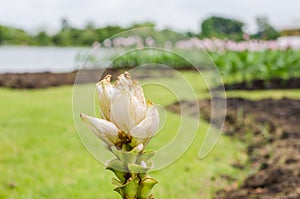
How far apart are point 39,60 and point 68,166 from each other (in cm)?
1343

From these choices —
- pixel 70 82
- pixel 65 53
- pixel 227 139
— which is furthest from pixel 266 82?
pixel 65 53

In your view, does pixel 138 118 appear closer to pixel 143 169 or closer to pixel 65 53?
pixel 143 169

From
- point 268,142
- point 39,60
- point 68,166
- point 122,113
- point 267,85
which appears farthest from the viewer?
point 39,60

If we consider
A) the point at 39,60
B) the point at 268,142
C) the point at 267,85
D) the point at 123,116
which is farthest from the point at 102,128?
the point at 39,60

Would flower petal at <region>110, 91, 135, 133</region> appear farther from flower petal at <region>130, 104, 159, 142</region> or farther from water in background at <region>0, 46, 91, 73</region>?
water in background at <region>0, 46, 91, 73</region>

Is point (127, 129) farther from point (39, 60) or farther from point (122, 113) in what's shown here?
point (39, 60)

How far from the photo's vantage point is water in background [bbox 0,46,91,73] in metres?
16.2

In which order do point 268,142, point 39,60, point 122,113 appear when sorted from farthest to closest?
point 39,60 < point 268,142 < point 122,113

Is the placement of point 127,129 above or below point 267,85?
below

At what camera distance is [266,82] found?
464 inches

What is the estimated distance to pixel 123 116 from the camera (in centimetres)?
69

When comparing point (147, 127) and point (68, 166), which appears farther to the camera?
point (68, 166)

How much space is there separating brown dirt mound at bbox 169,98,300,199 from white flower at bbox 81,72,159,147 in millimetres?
2883

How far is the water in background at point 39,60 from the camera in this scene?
16.2 meters
